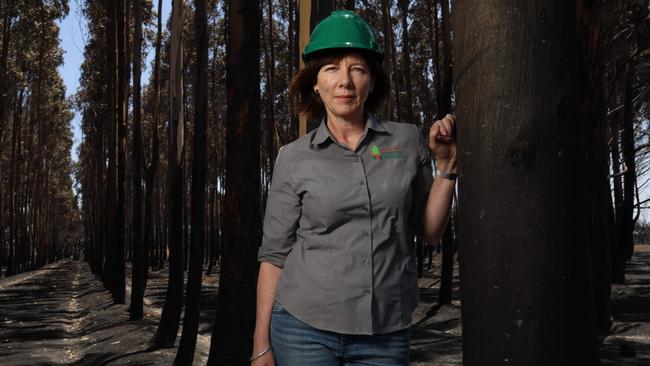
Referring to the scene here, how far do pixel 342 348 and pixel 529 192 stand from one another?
0.64 metres

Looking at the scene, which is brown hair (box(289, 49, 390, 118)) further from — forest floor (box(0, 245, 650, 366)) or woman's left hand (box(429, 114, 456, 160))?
forest floor (box(0, 245, 650, 366))

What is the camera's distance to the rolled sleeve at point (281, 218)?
1.84 metres

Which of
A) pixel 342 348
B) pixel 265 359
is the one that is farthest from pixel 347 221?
pixel 265 359

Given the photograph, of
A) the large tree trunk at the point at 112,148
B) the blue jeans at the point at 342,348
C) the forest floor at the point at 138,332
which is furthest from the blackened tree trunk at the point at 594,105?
the large tree trunk at the point at 112,148

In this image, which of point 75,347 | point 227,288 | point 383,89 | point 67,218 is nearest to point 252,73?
A: point 227,288

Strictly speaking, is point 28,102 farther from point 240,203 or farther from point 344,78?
point 344,78

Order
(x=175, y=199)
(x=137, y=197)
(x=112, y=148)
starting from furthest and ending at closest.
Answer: (x=112, y=148) < (x=137, y=197) < (x=175, y=199)

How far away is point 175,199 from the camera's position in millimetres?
9156

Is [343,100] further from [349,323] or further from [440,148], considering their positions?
[349,323]

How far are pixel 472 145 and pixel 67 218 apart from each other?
282ft

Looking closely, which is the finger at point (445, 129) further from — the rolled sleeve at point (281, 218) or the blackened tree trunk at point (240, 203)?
the blackened tree trunk at point (240, 203)

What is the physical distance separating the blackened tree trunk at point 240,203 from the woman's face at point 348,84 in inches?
144

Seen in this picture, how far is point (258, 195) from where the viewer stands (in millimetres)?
5543

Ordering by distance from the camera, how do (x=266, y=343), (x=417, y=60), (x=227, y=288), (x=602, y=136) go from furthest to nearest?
(x=417, y=60), (x=602, y=136), (x=227, y=288), (x=266, y=343)
